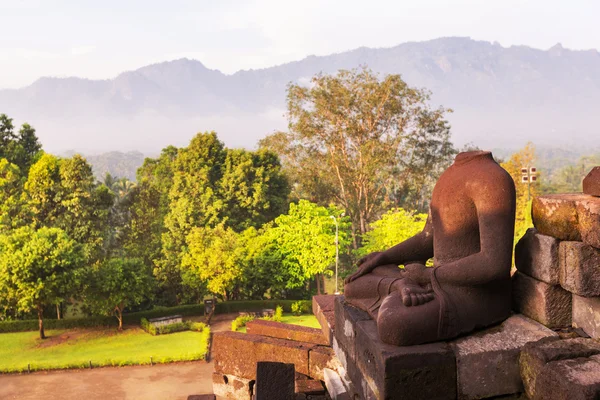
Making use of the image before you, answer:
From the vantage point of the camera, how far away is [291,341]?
643 centimetres

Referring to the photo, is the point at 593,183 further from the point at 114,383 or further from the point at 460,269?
the point at 114,383

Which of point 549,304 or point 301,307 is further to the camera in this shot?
point 301,307

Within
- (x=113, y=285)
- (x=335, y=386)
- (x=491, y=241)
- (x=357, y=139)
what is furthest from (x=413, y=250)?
(x=357, y=139)

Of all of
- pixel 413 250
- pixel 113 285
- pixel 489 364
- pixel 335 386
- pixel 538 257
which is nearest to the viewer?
pixel 489 364

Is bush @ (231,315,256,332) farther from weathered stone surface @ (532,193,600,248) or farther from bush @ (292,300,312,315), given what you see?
weathered stone surface @ (532,193,600,248)

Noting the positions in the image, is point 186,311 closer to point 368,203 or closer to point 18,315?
point 18,315

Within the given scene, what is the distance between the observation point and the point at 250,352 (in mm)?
6391

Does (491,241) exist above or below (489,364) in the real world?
above

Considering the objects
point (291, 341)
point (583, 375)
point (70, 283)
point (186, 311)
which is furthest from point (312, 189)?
point (583, 375)

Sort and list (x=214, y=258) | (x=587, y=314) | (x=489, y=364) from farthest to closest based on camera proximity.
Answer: (x=214, y=258)
(x=587, y=314)
(x=489, y=364)

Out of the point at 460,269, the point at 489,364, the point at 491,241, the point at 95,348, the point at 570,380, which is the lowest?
the point at 95,348

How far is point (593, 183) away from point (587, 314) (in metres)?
1.03

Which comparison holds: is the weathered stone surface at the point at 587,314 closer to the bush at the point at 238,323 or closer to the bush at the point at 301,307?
the bush at the point at 238,323

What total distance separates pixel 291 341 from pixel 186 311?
27462 mm
